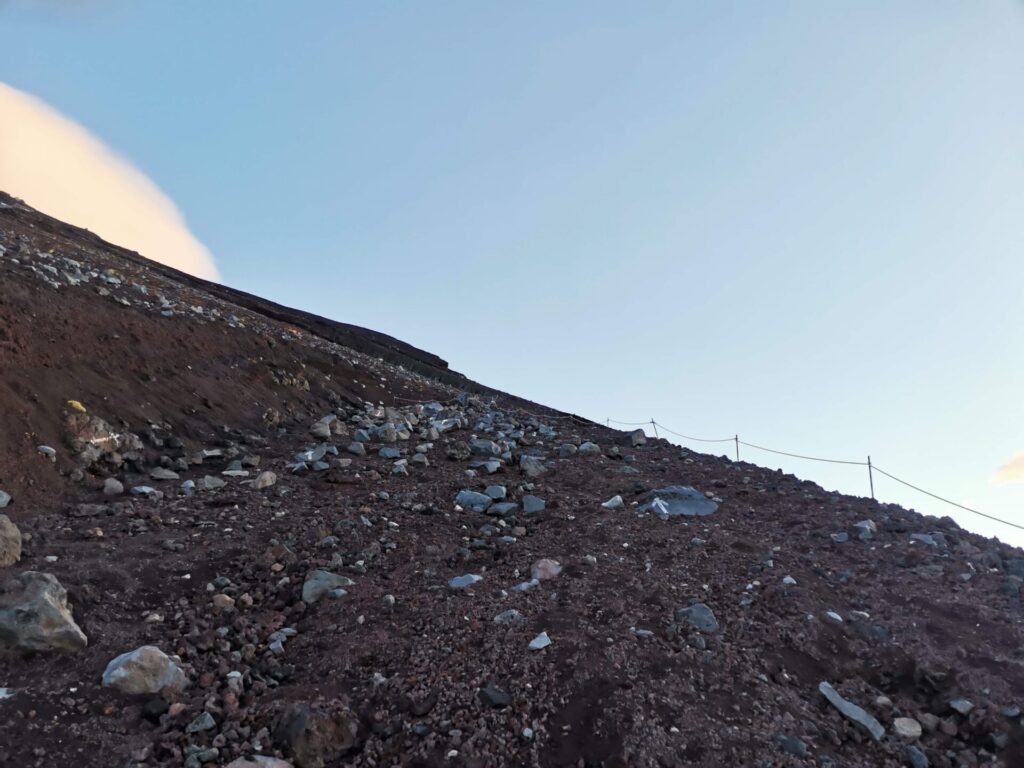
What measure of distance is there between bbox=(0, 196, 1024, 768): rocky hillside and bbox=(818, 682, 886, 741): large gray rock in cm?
2

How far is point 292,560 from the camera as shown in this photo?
5.96 meters

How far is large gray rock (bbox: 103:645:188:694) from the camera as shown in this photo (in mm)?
4047

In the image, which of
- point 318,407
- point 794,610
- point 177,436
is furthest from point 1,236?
point 794,610

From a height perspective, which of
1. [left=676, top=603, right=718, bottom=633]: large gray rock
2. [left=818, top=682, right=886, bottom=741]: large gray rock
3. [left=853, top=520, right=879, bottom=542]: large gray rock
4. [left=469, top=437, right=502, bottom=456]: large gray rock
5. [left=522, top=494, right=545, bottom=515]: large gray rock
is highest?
[left=469, top=437, right=502, bottom=456]: large gray rock

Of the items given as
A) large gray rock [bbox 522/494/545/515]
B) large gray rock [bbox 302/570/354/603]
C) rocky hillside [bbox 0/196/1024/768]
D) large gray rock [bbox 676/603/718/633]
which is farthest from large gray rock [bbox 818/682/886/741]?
large gray rock [bbox 522/494/545/515]

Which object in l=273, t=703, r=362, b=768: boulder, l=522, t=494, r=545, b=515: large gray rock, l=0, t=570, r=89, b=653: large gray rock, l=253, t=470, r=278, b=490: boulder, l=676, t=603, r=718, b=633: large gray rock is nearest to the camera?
l=273, t=703, r=362, b=768: boulder

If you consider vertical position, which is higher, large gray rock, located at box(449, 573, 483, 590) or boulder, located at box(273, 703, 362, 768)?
large gray rock, located at box(449, 573, 483, 590)

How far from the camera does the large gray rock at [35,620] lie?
4.20 m

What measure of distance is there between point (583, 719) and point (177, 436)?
280 inches

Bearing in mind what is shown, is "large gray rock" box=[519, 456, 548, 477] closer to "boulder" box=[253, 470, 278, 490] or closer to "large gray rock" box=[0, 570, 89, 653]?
"boulder" box=[253, 470, 278, 490]

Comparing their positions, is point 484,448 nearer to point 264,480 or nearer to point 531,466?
point 531,466

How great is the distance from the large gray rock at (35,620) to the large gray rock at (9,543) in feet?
2.76

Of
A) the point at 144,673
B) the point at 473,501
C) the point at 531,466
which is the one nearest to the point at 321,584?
the point at 144,673

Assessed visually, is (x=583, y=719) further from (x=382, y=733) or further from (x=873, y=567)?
(x=873, y=567)
